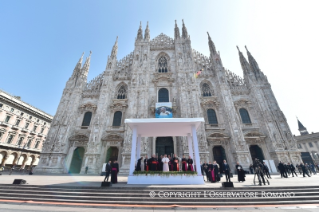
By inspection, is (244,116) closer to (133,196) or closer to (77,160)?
(133,196)

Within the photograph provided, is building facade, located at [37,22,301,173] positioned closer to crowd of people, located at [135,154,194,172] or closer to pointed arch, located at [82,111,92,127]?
pointed arch, located at [82,111,92,127]

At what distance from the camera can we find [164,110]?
60.9 ft

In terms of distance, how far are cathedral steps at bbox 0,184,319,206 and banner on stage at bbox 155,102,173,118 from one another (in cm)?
1183

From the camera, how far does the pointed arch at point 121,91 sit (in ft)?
71.8

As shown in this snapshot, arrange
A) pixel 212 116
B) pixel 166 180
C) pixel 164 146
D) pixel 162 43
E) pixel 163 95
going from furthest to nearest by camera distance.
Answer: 1. pixel 162 43
2. pixel 163 95
3. pixel 212 116
4. pixel 164 146
5. pixel 166 180

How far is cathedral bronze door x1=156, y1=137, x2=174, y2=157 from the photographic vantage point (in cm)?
1775

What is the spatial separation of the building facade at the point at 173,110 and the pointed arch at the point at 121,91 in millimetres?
157

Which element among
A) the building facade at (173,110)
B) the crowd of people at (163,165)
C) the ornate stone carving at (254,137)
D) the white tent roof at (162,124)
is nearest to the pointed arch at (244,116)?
the building facade at (173,110)

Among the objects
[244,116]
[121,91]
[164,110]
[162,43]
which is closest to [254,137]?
[244,116]

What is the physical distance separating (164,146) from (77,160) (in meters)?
11.7

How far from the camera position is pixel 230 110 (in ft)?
60.6

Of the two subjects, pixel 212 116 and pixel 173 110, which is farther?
pixel 212 116

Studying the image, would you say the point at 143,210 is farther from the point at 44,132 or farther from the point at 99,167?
the point at 44,132

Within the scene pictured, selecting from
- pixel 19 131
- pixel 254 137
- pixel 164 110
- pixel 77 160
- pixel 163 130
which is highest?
pixel 19 131
